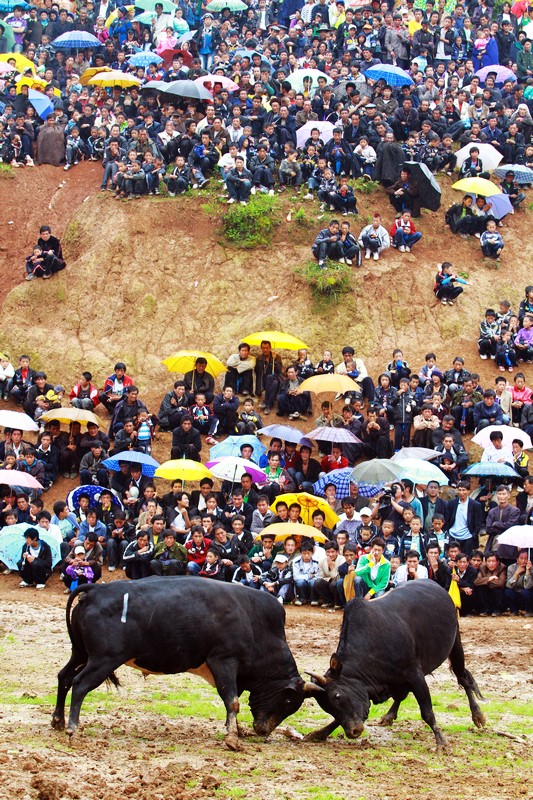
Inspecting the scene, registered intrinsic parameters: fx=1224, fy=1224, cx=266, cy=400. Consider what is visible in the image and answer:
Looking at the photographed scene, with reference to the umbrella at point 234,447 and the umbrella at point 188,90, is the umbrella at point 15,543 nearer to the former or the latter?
the umbrella at point 234,447

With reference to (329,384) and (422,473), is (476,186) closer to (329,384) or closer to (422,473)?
(329,384)

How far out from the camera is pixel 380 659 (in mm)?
12789

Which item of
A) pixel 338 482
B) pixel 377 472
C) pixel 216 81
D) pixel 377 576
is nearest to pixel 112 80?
pixel 216 81

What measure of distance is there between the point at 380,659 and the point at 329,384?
41.0ft

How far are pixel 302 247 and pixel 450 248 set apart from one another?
389cm

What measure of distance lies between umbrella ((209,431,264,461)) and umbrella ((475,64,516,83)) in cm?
1675

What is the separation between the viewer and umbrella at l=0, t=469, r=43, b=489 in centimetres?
2192

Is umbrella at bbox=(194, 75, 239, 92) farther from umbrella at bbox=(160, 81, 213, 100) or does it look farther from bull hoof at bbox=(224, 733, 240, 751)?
bull hoof at bbox=(224, 733, 240, 751)

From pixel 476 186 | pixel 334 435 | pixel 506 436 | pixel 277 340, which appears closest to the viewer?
pixel 506 436

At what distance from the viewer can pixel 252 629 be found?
13.0m

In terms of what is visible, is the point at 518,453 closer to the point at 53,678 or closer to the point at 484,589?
the point at 484,589

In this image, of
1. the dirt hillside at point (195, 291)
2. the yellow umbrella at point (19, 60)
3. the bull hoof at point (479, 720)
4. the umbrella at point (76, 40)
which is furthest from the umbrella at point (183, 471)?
the umbrella at point (76, 40)

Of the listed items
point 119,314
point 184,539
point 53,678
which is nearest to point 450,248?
point 119,314

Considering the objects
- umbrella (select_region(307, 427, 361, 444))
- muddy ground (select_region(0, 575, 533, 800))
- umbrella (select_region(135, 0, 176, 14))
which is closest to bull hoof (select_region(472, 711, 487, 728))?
muddy ground (select_region(0, 575, 533, 800))
